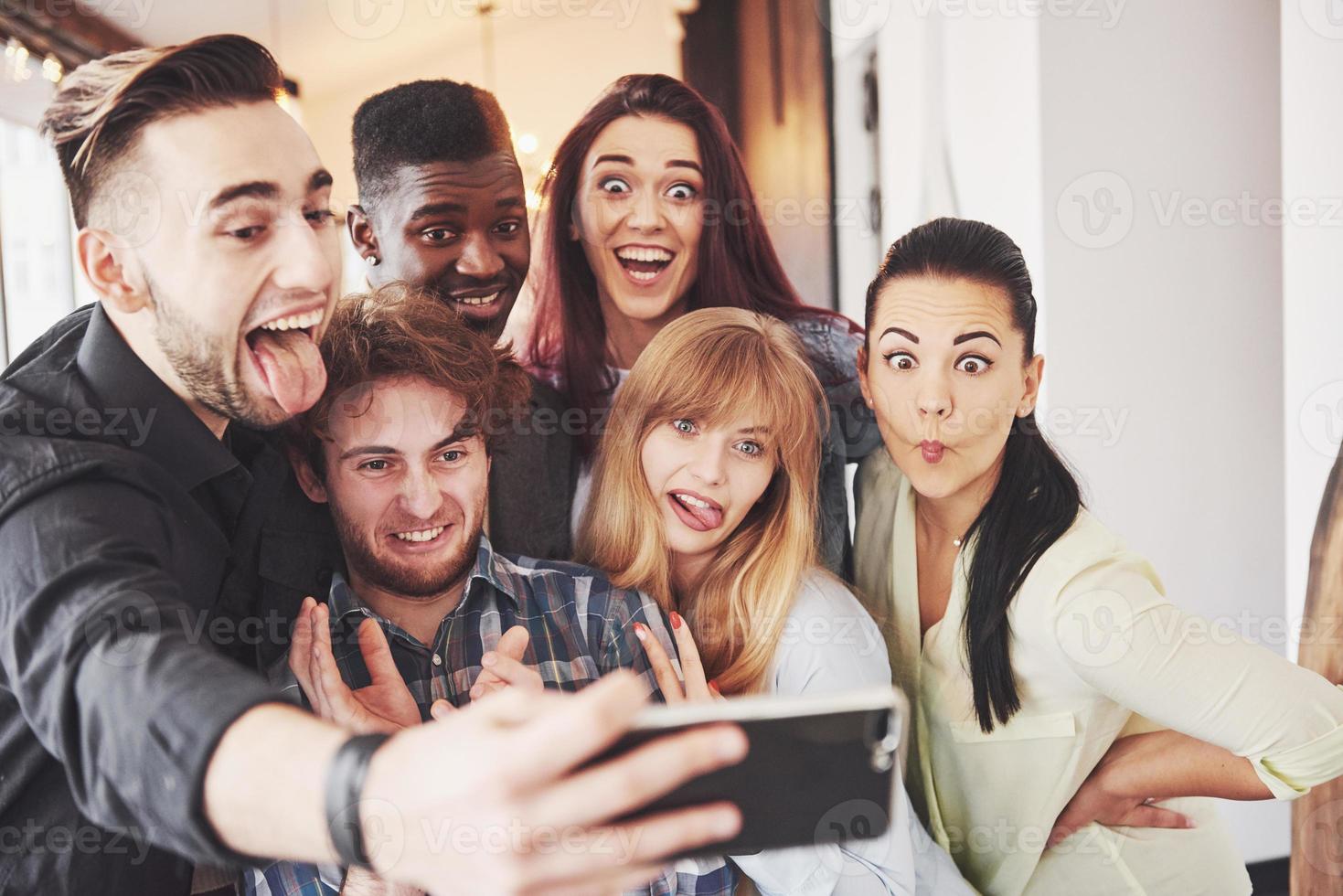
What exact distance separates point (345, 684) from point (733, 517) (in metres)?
0.59

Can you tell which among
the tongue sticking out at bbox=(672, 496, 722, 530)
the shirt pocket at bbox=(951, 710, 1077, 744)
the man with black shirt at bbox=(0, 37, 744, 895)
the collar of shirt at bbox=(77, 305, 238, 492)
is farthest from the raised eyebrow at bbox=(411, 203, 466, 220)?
the shirt pocket at bbox=(951, 710, 1077, 744)

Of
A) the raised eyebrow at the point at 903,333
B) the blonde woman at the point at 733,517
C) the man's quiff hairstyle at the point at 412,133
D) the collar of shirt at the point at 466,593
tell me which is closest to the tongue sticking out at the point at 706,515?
the blonde woman at the point at 733,517

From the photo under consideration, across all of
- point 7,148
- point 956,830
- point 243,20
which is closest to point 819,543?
point 956,830

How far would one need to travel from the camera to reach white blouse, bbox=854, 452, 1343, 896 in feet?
4.68

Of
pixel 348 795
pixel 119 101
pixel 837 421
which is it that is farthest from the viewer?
pixel 837 421

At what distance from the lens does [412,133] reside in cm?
146

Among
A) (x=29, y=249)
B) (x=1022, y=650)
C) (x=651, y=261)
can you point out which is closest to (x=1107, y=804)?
(x=1022, y=650)

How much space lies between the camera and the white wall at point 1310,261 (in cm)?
163

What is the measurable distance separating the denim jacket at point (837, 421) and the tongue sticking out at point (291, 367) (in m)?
0.74

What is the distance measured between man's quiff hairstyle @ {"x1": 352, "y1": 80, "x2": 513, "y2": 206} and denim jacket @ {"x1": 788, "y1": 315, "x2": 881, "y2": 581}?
58cm

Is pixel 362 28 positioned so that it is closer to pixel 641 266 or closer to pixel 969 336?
pixel 641 266

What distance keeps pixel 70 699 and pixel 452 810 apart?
1.42ft

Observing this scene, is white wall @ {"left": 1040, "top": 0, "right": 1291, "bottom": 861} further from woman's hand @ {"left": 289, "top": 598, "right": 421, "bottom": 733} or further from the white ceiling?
woman's hand @ {"left": 289, "top": 598, "right": 421, "bottom": 733}

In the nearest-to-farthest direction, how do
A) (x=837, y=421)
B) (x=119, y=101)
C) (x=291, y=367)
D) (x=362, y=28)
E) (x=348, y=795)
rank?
(x=348, y=795) → (x=119, y=101) → (x=291, y=367) → (x=362, y=28) → (x=837, y=421)
